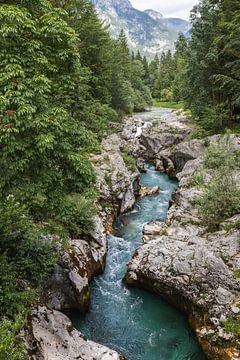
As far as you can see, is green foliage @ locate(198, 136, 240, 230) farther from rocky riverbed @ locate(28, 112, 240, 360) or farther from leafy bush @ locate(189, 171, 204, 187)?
leafy bush @ locate(189, 171, 204, 187)

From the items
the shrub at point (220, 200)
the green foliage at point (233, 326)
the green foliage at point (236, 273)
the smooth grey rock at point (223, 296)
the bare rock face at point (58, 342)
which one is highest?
the shrub at point (220, 200)

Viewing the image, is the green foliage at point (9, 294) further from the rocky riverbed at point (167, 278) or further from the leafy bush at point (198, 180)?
the leafy bush at point (198, 180)

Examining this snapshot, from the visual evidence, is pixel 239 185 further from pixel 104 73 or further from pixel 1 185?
pixel 104 73

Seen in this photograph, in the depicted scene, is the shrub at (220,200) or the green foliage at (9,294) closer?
the green foliage at (9,294)

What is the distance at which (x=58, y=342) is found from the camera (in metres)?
10.0

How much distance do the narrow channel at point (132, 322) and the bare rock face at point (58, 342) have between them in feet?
4.97

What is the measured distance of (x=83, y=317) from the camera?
13.1 metres

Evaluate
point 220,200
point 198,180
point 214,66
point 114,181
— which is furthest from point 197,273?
point 214,66

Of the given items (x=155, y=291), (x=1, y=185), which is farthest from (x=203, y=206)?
(x=1, y=185)

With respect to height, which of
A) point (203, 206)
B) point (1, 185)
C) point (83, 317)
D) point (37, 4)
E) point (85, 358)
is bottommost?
point (83, 317)

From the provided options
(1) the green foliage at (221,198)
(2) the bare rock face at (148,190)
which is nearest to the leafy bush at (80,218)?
(1) the green foliage at (221,198)

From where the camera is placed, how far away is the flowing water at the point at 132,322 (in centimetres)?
1146

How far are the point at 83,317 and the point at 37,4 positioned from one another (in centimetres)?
1203

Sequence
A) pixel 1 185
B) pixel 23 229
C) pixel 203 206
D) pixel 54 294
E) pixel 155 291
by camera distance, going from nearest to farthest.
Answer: pixel 1 185 < pixel 23 229 < pixel 54 294 < pixel 155 291 < pixel 203 206
